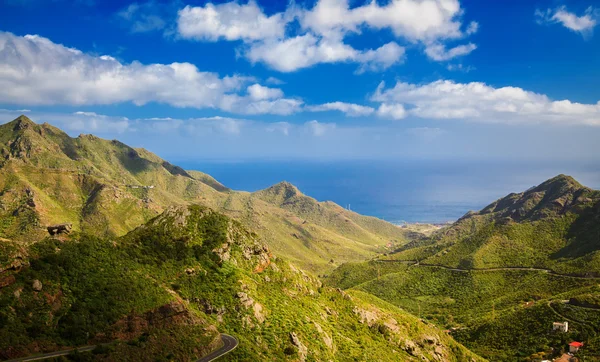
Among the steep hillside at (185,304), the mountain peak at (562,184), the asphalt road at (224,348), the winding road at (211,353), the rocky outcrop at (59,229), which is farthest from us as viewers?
the mountain peak at (562,184)

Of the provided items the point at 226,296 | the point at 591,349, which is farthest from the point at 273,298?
the point at 591,349

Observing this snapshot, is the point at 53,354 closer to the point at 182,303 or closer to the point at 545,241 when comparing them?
the point at 182,303

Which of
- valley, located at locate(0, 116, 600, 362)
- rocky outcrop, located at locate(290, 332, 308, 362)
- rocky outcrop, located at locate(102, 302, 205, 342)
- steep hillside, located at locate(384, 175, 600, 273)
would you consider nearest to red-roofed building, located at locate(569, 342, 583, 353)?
valley, located at locate(0, 116, 600, 362)

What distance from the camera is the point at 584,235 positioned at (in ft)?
416

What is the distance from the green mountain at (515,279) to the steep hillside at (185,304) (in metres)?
19.1

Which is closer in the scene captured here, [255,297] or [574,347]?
[255,297]

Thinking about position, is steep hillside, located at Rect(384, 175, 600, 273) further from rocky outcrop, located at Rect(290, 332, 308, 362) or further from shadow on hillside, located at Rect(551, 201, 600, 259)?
rocky outcrop, located at Rect(290, 332, 308, 362)

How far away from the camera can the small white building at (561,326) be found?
77.8 metres

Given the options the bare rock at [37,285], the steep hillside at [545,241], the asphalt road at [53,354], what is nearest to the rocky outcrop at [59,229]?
the bare rock at [37,285]

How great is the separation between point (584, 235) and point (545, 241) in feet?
35.5

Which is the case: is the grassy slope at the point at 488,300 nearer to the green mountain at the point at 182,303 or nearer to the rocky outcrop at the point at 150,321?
the green mountain at the point at 182,303

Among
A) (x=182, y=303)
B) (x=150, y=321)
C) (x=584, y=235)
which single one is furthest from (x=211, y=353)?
(x=584, y=235)

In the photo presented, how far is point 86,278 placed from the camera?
143 ft

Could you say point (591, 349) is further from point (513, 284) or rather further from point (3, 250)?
point (3, 250)
